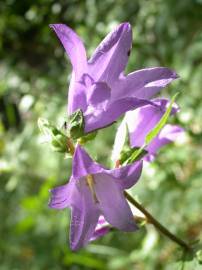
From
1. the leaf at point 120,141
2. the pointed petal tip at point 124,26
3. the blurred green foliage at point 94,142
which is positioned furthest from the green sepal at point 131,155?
the blurred green foliage at point 94,142

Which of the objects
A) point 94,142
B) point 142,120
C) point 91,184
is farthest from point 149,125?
point 94,142

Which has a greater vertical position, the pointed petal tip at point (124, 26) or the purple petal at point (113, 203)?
the pointed petal tip at point (124, 26)

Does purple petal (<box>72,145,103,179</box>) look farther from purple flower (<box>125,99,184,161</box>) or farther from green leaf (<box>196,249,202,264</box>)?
green leaf (<box>196,249,202,264</box>)

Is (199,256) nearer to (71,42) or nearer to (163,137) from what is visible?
(163,137)

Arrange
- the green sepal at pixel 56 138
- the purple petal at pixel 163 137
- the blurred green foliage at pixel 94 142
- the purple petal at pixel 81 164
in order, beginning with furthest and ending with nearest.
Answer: the blurred green foliage at pixel 94 142
the purple petal at pixel 163 137
the green sepal at pixel 56 138
the purple petal at pixel 81 164

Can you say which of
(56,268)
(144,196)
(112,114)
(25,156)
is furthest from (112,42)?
(56,268)

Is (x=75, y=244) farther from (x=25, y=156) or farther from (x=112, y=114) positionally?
(x=25, y=156)

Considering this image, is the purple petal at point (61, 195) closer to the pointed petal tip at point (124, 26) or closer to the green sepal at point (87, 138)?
the green sepal at point (87, 138)
